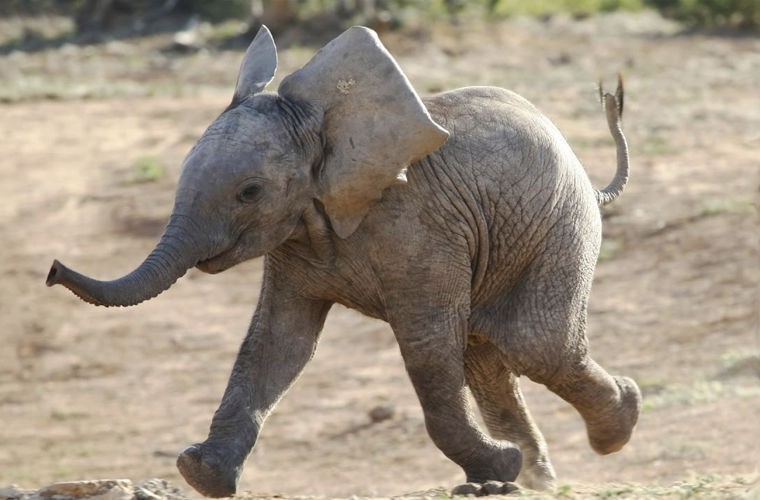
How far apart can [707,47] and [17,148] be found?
964 cm

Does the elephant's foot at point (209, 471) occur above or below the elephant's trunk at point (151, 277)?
below

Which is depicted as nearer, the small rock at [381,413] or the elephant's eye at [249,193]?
the elephant's eye at [249,193]

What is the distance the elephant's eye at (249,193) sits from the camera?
609 cm

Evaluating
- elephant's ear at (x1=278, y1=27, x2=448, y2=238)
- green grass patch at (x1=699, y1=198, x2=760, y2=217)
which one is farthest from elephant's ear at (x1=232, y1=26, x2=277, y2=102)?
green grass patch at (x1=699, y1=198, x2=760, y2=217)

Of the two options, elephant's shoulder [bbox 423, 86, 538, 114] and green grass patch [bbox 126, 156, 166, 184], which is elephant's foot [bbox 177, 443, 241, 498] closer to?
elephant's shoulder [bbox 423, 86, 538, 114]

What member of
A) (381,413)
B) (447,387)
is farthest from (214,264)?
(381,413)

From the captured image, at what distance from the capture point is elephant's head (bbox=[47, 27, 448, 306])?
603cm

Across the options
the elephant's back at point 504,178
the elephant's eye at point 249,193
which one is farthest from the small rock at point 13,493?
the elephant's back at point 504,178

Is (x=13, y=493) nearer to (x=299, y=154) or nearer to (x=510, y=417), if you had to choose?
(x=299, y=154)

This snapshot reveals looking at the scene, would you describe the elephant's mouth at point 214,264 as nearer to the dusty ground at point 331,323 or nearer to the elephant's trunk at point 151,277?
the elephant's trunk at point 151,277

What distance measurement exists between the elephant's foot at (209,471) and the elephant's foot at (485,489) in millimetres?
823

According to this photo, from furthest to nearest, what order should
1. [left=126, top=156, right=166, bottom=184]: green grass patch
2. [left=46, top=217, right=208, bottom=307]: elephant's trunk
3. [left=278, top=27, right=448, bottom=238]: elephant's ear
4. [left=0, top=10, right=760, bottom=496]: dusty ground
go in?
[left=126, top=156, right=166, bottom=184]: green grass patch, [left=0, top=10, right=760, bottom=496]: dusty ground, [left=278, top=27, right=448, bottom=238]: elephant's ear, [left=46, top=217, right=208, bottom=307]: elephant's trunk

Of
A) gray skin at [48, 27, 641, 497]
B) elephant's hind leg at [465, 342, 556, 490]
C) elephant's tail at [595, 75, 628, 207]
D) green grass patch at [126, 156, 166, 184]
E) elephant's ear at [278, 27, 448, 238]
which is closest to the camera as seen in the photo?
gray skin at [48, 27, 641, 497]

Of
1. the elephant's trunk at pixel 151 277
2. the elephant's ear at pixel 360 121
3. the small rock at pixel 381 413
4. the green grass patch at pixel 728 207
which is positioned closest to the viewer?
the elephant's trunk at pixel 151 277
